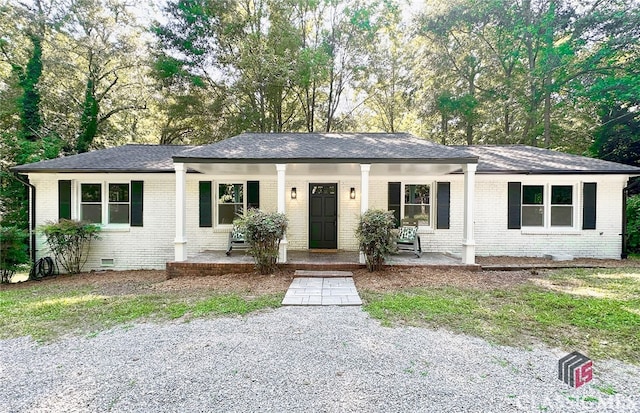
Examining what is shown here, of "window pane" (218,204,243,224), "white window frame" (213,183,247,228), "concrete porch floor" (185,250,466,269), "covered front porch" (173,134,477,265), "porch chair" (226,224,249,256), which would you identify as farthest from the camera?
"window pane" (218,204,243,224)

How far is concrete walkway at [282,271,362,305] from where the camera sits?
487 centimetres

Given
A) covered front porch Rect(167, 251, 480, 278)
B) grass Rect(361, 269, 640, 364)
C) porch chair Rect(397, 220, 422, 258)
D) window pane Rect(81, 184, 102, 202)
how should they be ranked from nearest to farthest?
grass Rect(361, 269, 640, 364) < covered front porch Rect(167, 251, 480, 278) < porch chair Rect(397, 220, 422, 258) < window pane Rect(81, 184, 102, 202)

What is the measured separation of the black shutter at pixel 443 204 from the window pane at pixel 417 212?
336mm

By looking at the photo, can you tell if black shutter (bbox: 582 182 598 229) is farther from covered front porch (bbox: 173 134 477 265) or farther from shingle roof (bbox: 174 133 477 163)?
shingle roof (bbox: 174 133 477 163)

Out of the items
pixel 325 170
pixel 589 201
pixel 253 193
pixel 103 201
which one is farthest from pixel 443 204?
pixel 103 201

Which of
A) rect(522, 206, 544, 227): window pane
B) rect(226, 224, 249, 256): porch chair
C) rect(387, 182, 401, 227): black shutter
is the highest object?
rect(387, 182, 401, 227): black shutter

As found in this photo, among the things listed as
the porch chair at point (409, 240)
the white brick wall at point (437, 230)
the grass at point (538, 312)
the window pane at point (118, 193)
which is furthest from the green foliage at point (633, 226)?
the window pane at point (118, 193)

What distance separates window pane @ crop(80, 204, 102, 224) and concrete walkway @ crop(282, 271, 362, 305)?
6404mm

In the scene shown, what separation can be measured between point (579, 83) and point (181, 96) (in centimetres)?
1868

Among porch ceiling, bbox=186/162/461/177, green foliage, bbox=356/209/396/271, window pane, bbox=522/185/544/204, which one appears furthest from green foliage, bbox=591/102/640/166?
green foliage, bbox=356/209/396/271

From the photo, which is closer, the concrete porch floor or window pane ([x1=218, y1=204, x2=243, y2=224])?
the concrete porch floor

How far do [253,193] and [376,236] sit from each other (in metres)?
4.42

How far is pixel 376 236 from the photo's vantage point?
639 cm

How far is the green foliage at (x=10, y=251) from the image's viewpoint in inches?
293
